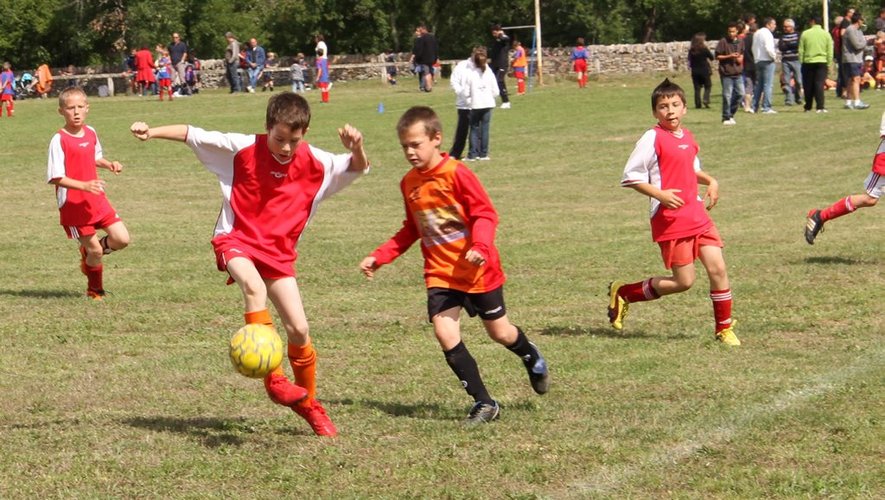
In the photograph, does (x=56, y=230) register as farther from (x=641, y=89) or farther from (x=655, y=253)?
(x=641, y=89)

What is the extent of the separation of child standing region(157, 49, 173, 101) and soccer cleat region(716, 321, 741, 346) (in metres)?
34.9

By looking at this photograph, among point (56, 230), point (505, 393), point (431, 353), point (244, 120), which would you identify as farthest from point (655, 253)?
point (244, 120)

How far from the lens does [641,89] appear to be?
39.2 metres

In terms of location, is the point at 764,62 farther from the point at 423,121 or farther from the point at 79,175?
the point at 423,121

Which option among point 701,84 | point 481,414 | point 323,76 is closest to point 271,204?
point 481,414

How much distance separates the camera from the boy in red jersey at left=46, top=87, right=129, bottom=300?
11266 millimetres

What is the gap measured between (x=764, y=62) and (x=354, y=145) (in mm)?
22449

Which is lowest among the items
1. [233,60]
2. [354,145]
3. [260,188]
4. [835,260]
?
[835,260]

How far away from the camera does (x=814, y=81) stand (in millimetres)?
28422

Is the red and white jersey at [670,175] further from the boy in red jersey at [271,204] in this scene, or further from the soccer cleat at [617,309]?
the boy in red jersey at [271,204]

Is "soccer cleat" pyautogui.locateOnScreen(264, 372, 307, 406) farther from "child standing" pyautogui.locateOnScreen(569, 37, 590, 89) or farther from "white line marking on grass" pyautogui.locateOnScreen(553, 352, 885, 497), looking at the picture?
"child standing" pyautogui.locateOnScreen(569, 37, 590, 89)

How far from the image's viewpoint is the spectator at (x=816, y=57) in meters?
27.2

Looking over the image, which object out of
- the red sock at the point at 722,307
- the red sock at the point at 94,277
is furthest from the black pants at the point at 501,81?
the red sock at the point at 722,307

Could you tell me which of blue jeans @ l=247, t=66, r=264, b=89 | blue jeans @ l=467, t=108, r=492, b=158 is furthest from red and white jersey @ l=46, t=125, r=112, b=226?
blue jeans @ l=247, t=66, r=264, b=89
